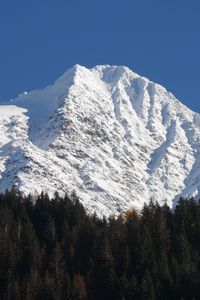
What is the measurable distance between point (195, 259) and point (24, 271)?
2441cm

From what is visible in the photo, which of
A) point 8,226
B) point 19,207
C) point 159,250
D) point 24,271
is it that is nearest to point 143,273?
point 159,250

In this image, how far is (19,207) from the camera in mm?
189000

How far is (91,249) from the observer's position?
161625 millimetres

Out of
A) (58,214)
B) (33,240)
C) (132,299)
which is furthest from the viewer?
(58,214)

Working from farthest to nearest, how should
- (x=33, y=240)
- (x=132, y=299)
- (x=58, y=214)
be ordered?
(x=58, y=214), (x=33, y=240), (x=132, y=299)

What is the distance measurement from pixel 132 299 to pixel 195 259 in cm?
1521

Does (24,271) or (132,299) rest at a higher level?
(24,271)

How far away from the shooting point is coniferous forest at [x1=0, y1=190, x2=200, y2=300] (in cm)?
14588

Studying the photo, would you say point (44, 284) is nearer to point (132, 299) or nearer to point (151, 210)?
point (132, 299)

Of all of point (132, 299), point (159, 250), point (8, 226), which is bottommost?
point (132, 299)

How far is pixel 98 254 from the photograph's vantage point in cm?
15788

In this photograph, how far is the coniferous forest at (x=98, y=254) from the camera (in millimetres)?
145875

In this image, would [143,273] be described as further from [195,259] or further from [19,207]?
[19,207]

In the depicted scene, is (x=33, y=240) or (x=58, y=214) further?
(x=58, y=214)
